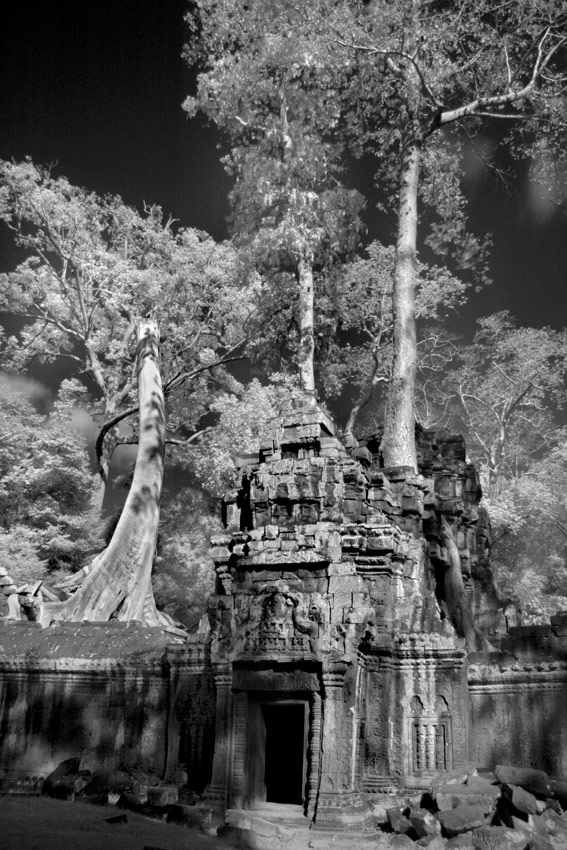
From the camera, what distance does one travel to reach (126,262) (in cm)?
2202

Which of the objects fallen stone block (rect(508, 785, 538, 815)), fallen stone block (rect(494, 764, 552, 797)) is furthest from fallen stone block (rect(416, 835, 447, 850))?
fallen stone block (rect(494, 764, 552, 797))

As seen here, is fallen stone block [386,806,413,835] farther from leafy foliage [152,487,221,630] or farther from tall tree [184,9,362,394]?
leafy foliage [152,487,221,630]

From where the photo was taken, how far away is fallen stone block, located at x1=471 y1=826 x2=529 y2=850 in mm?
5988

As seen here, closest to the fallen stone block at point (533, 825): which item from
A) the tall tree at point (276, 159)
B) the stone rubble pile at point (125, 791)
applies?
the stone rubble pile at point (125, 791)

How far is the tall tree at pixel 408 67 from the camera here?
49.4ft

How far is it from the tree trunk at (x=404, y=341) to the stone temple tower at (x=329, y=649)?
13.4 ft

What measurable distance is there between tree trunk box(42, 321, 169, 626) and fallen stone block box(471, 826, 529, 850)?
8.02 m

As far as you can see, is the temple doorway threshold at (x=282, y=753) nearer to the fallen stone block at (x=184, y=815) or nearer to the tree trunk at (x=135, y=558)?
the fallen stone block at (x=184, y=815)

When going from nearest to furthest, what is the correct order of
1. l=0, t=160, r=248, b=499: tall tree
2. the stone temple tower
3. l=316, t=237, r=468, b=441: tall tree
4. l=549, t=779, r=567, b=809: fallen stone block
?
l=549, t=779, r=567, b=809: fallen stone block → the stone temple tower → l=0, t=160, r=248, b=499: tall tree → l=316, t=237, r=468, b=441: tall tree

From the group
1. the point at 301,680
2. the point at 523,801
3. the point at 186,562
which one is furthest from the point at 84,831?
the point at 186,562

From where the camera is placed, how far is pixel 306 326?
61.1 ft

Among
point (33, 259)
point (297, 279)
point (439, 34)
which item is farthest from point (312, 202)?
point (33, 259)

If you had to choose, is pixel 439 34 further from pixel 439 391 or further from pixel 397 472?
pixel 439 391

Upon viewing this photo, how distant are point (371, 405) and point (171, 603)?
1360 cm
